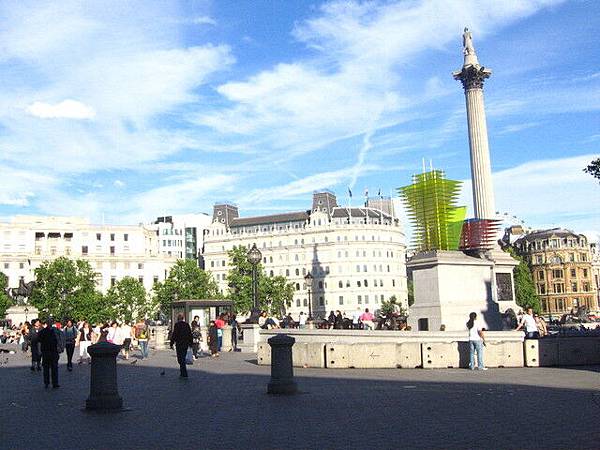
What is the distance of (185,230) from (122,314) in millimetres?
59030

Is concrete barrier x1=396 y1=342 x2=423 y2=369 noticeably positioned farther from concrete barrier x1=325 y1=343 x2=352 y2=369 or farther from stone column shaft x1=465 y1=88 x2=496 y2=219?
stone column shaft x1=465 y1=88 x2=496 y2=219

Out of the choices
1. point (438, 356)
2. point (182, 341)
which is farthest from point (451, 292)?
point (182, 341)

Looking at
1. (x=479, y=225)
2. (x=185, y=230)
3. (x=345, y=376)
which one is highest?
(x=185, y=230)

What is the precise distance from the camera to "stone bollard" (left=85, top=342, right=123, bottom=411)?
13.2m

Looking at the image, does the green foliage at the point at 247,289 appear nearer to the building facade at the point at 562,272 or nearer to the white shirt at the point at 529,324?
the building facade at the point at 562,272

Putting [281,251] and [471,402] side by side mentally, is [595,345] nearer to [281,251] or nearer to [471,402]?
[471,402]

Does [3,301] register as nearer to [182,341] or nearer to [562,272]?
[182,341]

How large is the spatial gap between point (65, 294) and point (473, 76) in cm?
6895

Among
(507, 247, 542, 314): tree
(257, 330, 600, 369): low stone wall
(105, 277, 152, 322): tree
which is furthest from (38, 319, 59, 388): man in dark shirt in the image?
(105, 277, 152, 322): tree

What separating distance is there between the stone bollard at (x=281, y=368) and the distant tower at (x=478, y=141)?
102ft

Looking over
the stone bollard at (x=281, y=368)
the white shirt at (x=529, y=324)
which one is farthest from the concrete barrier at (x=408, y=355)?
the stone bollard at (x=281, y=368)

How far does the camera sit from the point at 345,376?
19.7 meters

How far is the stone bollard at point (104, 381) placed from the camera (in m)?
13.2

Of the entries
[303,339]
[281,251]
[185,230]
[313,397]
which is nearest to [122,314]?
[281,251]
